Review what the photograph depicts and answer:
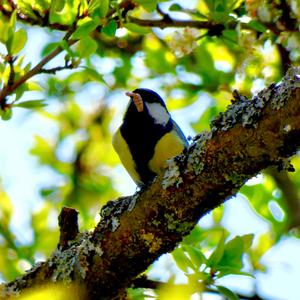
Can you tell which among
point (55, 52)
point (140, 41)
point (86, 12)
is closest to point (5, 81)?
point (55, 52)

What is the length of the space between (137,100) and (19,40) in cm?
39

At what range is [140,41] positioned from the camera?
9.27 feet

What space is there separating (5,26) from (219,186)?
629 mm

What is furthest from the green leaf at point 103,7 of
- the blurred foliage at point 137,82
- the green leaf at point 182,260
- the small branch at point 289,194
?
the small branch at point 289,194

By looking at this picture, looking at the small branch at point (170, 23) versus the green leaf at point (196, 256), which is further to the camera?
the small branch at point (170, 23)

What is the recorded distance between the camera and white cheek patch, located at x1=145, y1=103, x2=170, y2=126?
1916mm

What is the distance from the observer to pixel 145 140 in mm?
1871

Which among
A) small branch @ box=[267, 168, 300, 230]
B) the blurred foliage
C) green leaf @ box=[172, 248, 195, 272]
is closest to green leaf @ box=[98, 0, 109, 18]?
the blurred foliage

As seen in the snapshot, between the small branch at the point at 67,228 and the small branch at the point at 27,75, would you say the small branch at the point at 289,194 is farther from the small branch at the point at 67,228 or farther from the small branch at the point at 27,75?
the small branch at the point at 27,75

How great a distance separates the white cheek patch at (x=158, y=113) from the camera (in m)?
1.92

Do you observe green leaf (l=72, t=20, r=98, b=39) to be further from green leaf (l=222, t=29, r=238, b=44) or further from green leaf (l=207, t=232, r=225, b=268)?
green leaf (l=207, t=232, r=225, b=268)

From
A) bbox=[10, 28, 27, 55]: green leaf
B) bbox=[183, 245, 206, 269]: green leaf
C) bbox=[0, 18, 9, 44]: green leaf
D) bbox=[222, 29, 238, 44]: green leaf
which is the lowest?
bbox=[183, 245, 206, 269]: green leaf

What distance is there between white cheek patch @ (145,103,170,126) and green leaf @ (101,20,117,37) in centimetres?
32

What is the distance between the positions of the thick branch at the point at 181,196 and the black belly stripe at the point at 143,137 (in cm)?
23
